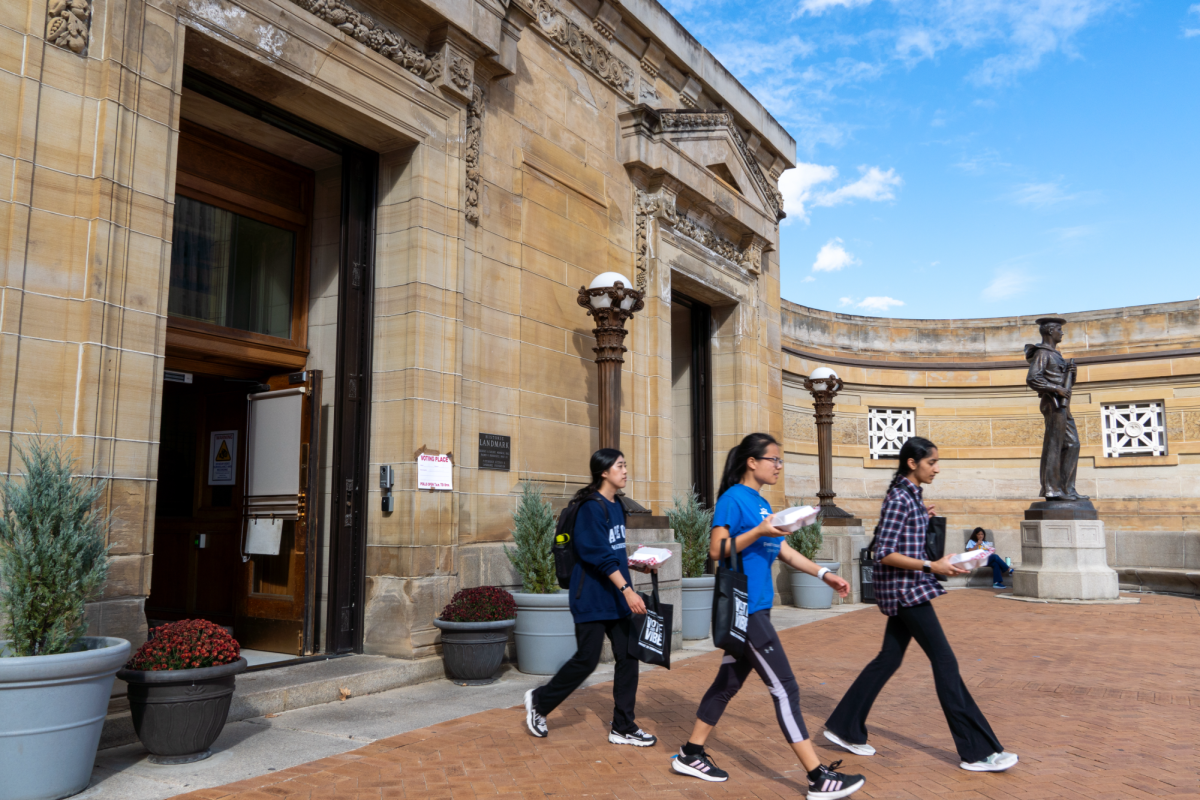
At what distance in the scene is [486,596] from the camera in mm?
7949

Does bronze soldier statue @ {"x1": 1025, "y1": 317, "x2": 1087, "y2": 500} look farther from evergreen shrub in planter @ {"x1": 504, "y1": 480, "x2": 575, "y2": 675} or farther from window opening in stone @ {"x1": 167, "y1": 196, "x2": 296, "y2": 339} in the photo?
window opening in stone @ {"x1": 167, "y1": 196, "x2": 296, "y2": 339}

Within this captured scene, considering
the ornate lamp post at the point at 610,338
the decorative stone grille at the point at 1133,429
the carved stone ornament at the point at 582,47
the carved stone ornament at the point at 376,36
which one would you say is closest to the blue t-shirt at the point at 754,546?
the ornate lamp post at the point at 610,338

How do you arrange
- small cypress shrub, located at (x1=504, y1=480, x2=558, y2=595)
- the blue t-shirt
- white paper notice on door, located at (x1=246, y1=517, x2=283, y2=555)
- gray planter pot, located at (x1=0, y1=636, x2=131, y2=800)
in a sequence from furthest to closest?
small cypress shrub, located at (x1=504, y1=480, x2=558, y2=595) < white paper notice on door, located at (x1=246, y1=517, x2=283, y2=555) < the blue t-shirt < gray planter pot, located at (x1=0, y1=636, x2=131, y2=800)

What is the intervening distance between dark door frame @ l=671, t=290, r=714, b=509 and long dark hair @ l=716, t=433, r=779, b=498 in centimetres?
992

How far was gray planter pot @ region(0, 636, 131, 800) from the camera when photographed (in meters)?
4.36

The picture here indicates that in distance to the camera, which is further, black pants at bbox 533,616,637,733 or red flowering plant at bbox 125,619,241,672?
black pants at bbox 533,616,637,733

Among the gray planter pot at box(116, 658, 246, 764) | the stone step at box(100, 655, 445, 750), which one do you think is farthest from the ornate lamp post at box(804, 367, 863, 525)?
the gray planter pot at box(116, 658, 246, 764)

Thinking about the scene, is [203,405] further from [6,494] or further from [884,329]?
[884,329]

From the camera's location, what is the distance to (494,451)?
9453 millimetres

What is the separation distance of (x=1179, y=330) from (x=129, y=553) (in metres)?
24.3

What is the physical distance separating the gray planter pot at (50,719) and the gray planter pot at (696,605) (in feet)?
22.5

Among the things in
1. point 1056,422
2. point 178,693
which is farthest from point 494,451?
point 1056,422

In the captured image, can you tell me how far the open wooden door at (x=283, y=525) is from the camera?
8.19 metres

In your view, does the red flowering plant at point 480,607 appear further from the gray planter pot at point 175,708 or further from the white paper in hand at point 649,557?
the gray planter pot at point 175,708
